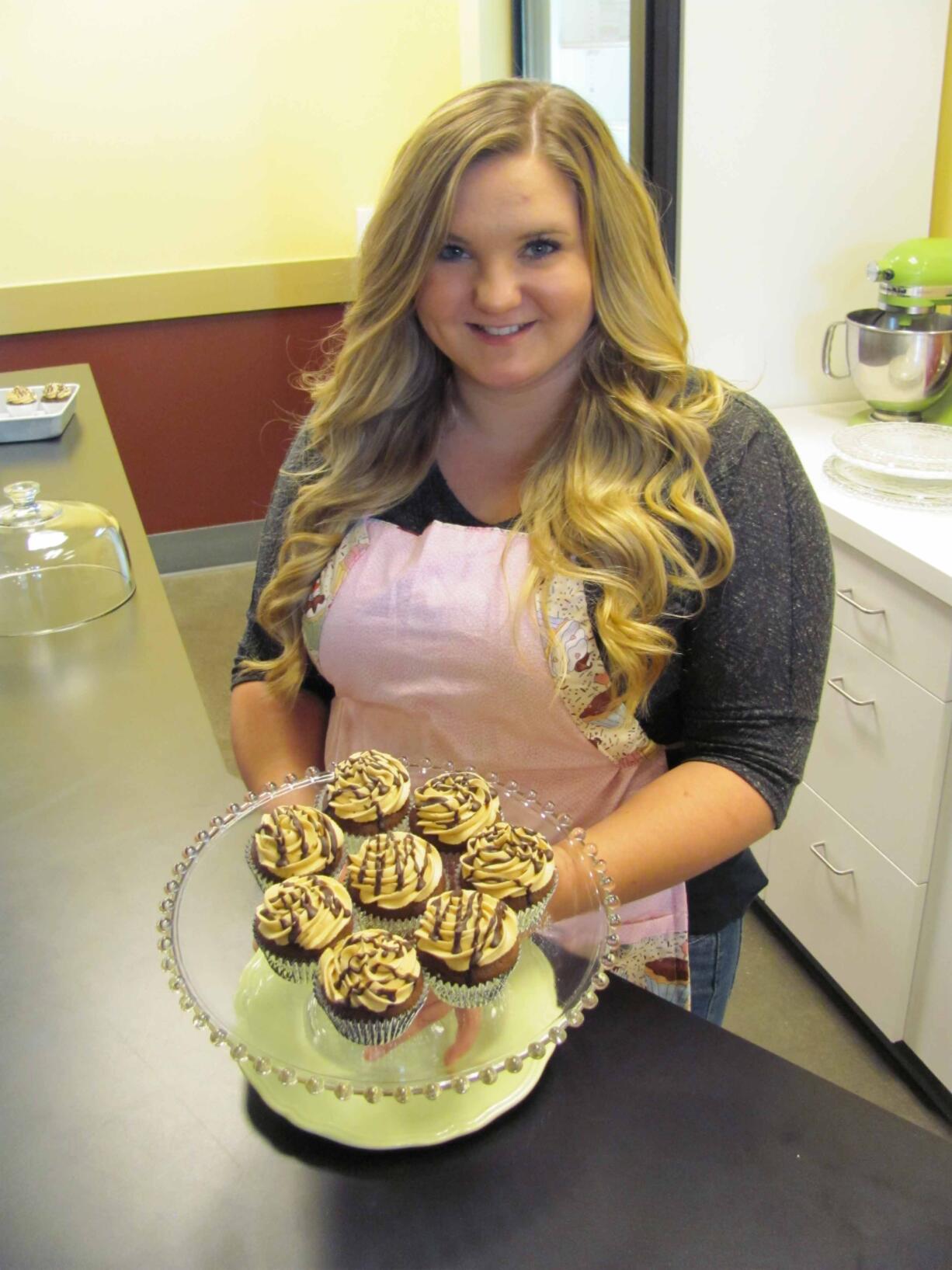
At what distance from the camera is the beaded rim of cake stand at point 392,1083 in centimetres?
66

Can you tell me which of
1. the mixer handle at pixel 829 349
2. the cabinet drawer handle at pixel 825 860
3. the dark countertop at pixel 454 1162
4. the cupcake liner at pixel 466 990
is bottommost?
the cabinet drawer handle at pixel 825 860

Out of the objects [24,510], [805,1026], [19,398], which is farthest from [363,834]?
[19,398]

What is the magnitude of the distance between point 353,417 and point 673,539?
1.30 ft

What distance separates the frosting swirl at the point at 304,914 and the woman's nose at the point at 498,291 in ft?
1.90

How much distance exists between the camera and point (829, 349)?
2117mm

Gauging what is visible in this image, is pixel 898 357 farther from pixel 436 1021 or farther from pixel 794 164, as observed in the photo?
pixel 436 1021

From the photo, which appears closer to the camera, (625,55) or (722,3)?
(722,3)

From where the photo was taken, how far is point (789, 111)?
200 cm

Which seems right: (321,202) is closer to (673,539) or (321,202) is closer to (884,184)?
(884,184)

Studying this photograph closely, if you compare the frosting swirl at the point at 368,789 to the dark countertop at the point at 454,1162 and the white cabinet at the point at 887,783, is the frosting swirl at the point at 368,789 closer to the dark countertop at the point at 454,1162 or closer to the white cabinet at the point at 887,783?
the dark countertop at the point at 454,1162

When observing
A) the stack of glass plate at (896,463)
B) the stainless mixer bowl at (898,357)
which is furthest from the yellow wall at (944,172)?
the stack of glass plate at (896,463)

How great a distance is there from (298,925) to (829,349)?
1.76 m

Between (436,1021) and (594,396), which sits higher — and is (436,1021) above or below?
below

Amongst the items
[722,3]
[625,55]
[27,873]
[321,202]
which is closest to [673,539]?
[27,873]
